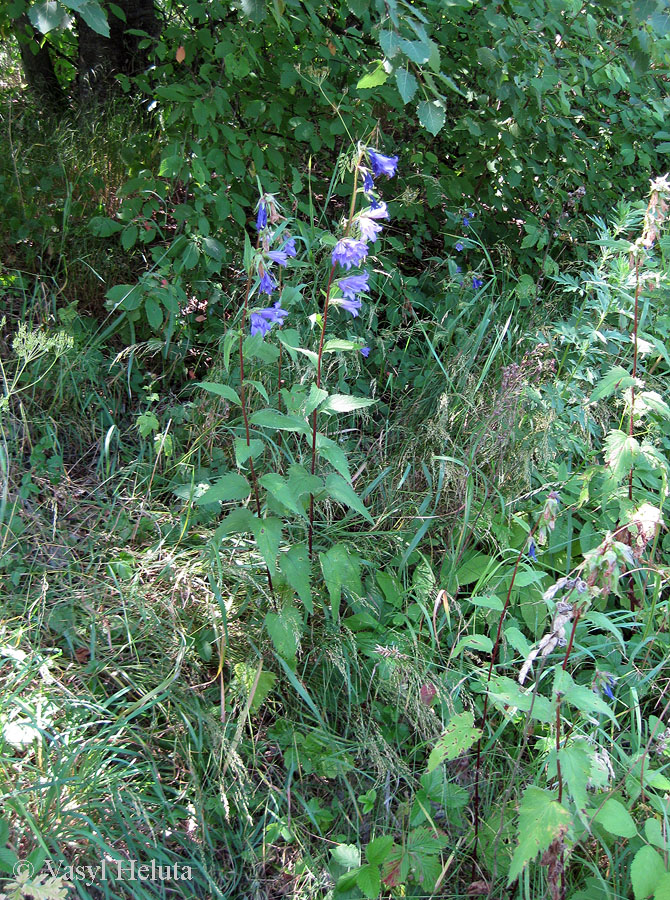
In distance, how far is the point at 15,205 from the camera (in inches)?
117

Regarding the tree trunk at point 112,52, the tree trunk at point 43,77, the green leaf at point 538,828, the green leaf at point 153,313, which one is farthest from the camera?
the tree trunk at point 43,77

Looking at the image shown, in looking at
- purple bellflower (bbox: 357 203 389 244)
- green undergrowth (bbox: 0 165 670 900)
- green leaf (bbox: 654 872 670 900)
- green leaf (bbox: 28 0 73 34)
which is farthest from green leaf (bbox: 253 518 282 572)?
green leaf (bbox: 28 0 73 34)

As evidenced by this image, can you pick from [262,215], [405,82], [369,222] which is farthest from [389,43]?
[262,215]

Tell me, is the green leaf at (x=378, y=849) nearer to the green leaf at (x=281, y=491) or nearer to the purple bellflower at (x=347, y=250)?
the green leaf at (x=281, y=491)

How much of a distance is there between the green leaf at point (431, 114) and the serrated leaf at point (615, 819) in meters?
1.55

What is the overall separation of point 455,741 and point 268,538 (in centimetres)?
64

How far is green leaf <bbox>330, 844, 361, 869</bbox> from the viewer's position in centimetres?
157

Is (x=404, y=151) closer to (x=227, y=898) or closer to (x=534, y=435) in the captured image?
(x=534, y=435)

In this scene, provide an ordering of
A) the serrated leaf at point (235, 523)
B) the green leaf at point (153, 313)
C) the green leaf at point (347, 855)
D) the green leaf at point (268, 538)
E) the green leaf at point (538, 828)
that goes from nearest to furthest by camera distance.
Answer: the green leaf at point (538, 828) → the green leaf at point (347, 855) → the green leaf at point (268, 538) → the serrated leaf at point (235, 523) → the green leaf at point (153, 313)

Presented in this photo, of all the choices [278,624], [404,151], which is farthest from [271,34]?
[278,624]

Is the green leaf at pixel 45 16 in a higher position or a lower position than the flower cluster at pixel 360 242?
higher

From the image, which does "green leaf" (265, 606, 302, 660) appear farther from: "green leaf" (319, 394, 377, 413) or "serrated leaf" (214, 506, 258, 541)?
"green leaf" (319, 394, 377, 413)

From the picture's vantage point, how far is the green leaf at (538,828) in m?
1.20

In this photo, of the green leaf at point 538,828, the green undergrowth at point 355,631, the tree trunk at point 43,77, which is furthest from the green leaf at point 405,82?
the tree trunk at point 43,77
